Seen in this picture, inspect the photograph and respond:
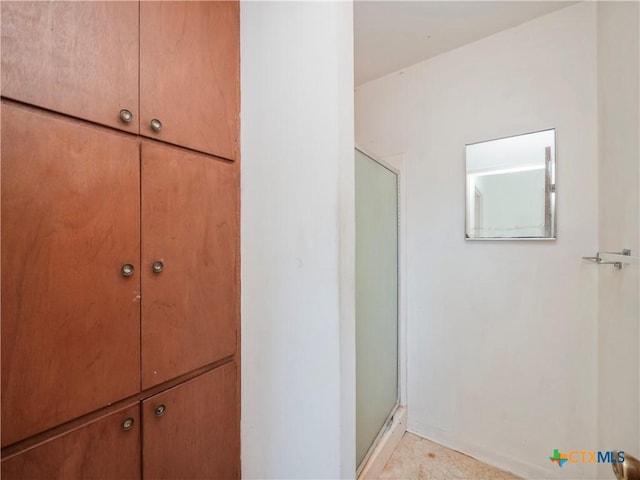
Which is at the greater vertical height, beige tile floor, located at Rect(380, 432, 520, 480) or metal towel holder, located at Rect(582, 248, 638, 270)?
metal towel holder, located at Rect(582, 248, 638, 270)

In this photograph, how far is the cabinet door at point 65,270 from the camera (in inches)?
21.2

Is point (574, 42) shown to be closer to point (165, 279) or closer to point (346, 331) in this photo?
point (346, 331)

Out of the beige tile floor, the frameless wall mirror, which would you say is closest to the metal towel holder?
the frameless wall mirror

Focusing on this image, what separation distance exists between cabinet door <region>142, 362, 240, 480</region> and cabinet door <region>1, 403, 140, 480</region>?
0.03 meters

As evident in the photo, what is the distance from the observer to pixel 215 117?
0.89m

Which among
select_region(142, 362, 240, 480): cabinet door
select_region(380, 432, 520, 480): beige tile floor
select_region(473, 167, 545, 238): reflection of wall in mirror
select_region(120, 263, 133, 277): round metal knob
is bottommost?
select_region(380, 432, 520, 480): beige tile floor

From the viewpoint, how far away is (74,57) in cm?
60

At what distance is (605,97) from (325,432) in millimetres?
1702

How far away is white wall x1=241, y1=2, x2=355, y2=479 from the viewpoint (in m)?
0.79

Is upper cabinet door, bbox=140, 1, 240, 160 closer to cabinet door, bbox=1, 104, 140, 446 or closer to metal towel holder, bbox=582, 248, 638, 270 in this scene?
cabinet door, bbox=1, 104, 140, 446

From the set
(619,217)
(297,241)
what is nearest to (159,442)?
(297,241)

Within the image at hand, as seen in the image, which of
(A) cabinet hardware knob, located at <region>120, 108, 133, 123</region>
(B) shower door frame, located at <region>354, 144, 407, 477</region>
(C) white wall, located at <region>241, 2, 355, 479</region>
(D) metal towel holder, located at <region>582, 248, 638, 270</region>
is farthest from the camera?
(B) shower door frame, located at <region>354, 144, 407, 477</region>

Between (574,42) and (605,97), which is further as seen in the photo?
(574,42)

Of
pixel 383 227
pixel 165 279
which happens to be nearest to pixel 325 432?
pixel 165 279
